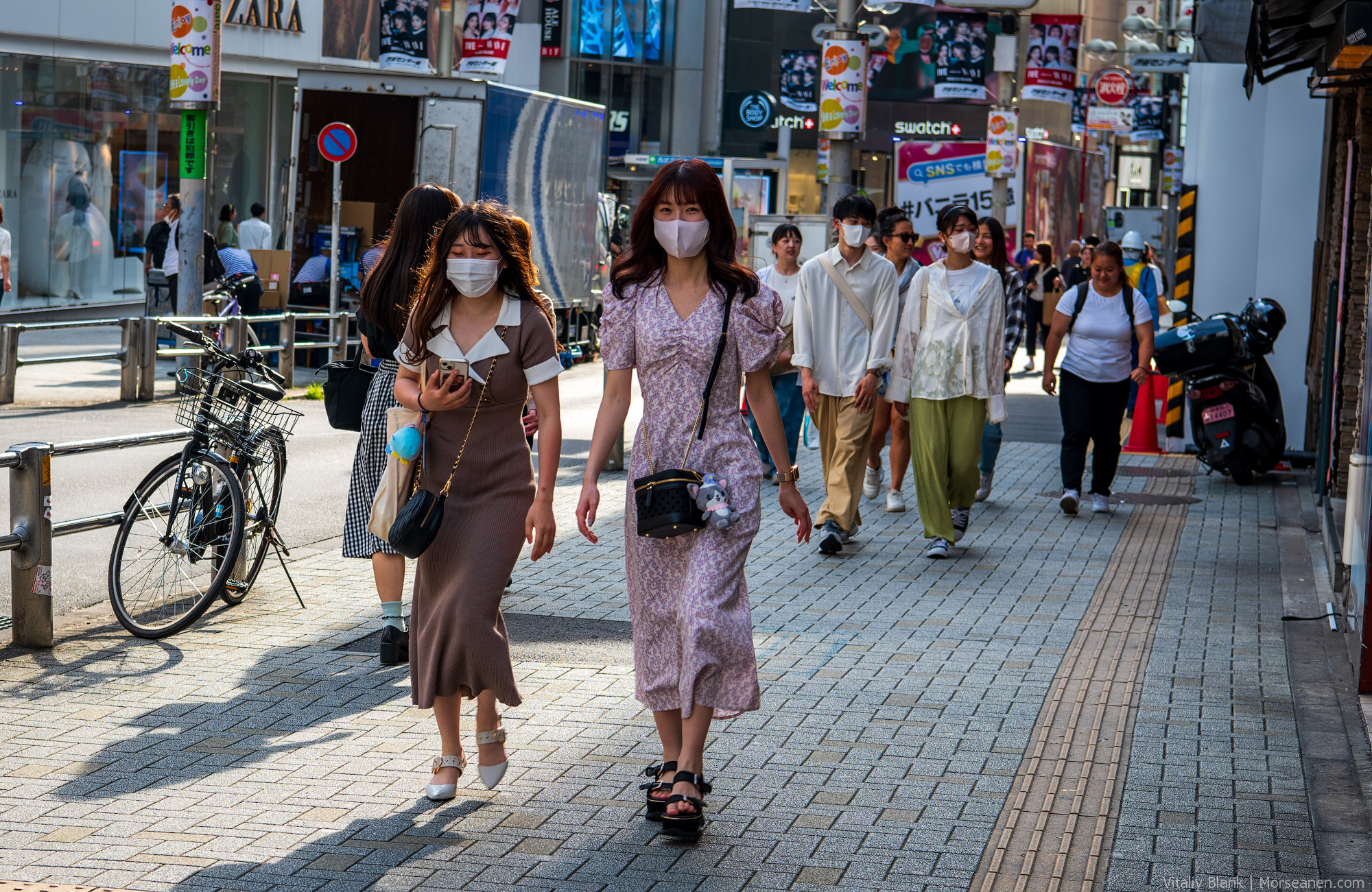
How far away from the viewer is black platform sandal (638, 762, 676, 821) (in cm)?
467

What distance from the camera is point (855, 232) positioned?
29.1ft

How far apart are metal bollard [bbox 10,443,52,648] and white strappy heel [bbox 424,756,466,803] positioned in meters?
2.41

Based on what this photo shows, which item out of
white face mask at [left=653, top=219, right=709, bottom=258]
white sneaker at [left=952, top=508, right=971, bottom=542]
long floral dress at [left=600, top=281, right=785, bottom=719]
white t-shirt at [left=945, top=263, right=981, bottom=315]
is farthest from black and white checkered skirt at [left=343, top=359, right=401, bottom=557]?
white sneaker at [left=952, top=508, right=971, bottom=542]

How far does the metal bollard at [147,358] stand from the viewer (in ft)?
49.6

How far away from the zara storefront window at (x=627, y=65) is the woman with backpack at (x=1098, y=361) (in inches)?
1600

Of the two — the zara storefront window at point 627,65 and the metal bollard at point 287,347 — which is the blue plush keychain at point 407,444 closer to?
the metal bollard at point 287,347

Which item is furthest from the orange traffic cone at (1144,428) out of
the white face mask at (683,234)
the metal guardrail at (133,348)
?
the white face mask at (683,234)

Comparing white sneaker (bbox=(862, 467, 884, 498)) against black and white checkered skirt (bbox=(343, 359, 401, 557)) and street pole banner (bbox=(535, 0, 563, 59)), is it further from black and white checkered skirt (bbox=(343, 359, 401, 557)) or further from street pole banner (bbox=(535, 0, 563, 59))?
street pole banner (bbox=(535, 0, 563, 59))

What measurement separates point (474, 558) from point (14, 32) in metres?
21.8

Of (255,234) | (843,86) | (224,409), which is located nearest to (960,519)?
(224,409)

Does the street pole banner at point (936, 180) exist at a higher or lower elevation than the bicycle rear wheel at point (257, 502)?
higher

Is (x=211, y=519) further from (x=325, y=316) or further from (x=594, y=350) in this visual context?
(x=594, y=350)

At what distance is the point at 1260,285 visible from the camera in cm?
1386

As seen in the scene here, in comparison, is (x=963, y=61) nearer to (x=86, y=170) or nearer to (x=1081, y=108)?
(x=86, y=170)
